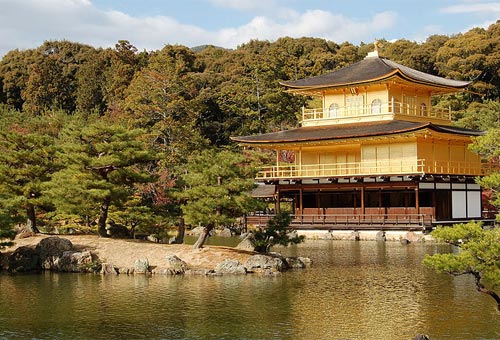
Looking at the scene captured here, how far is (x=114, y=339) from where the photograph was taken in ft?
44.0

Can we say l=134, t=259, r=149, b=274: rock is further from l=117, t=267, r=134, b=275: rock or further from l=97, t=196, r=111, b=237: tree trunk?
l=97, t=196, r=111, b=237: tree trunk

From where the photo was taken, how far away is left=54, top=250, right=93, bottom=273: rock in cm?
2223

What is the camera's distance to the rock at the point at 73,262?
22234 mm

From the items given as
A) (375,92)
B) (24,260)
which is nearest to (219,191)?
(24,260)

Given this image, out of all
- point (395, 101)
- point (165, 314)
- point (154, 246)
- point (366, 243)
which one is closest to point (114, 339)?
point (165, 314)

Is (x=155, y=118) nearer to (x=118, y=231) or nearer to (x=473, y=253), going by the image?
(x=118, y=231)

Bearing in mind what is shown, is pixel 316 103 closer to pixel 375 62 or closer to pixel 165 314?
pixel 375 62

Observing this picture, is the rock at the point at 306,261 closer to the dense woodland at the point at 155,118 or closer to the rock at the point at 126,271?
the dense woodland at the point at 155,118

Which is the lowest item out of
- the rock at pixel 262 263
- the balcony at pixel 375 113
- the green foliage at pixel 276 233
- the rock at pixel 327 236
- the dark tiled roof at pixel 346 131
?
the rock at pixel 262 263

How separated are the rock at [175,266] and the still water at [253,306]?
63 centimetres

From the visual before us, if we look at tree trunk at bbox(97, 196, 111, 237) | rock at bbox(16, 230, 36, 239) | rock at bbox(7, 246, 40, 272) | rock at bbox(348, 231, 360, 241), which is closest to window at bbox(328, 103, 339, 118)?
rock at bbox(348, 231, 360, 241)

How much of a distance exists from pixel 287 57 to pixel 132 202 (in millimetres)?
43578

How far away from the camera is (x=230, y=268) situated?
21.4 metres

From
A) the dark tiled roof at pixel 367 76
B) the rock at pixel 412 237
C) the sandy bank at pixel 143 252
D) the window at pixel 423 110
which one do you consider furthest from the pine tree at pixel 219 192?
the window at pixel 423 110
